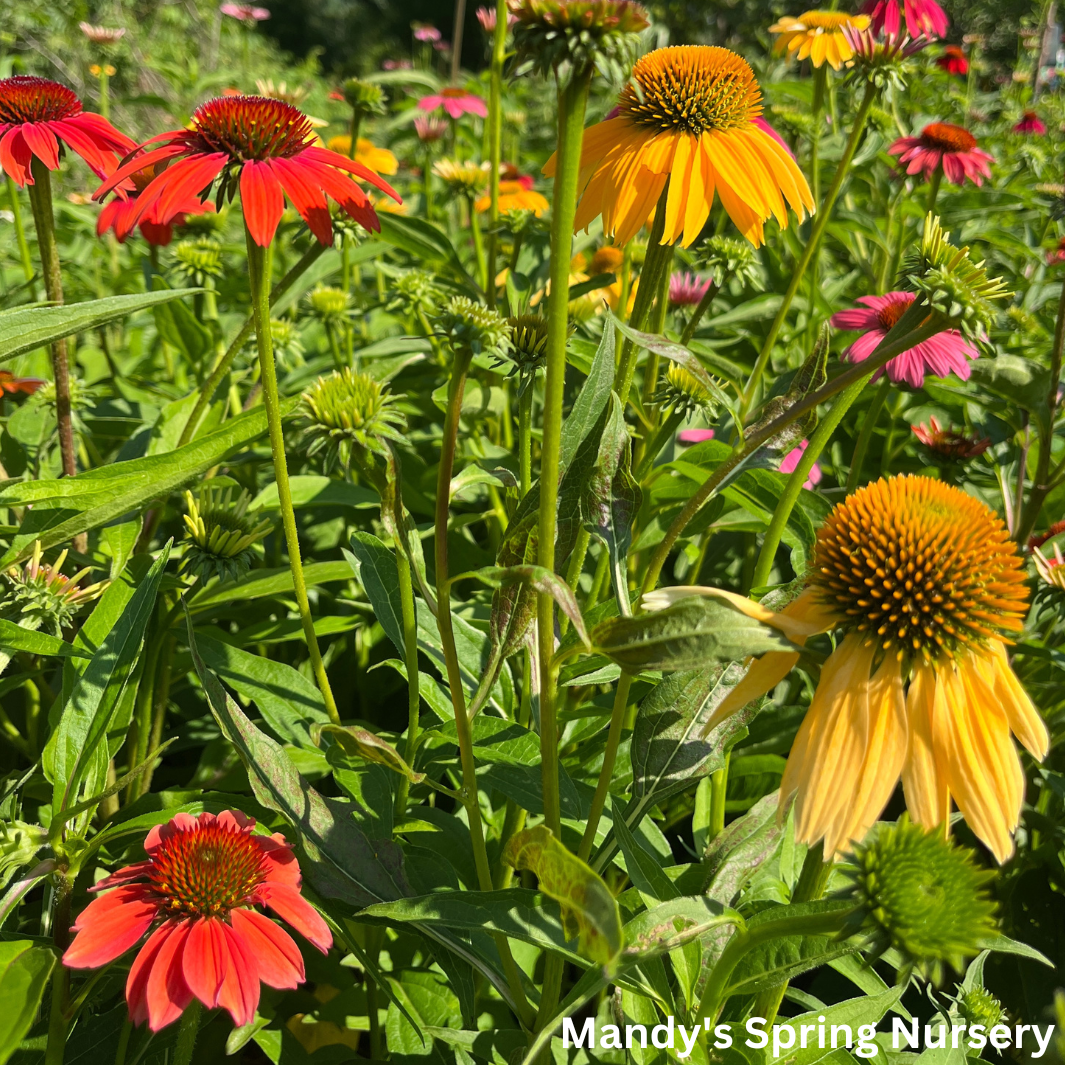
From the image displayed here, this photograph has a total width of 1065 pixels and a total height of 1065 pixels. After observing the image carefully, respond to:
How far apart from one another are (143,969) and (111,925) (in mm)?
42

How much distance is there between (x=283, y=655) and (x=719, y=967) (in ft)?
3.12

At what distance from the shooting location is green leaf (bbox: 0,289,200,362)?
79cm

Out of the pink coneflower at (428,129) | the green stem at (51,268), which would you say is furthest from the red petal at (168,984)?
the pink coneflower at (428,129)

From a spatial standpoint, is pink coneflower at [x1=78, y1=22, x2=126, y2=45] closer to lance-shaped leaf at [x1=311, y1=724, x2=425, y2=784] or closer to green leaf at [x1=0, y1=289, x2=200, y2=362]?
green leaf at [x1=0, y1=289, x2=200, y2=362]

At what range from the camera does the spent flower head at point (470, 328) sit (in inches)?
28.0

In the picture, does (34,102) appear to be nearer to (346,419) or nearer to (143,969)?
(346,419)

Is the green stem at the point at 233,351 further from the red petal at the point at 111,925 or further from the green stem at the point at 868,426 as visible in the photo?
the green stem at the point at 868,426

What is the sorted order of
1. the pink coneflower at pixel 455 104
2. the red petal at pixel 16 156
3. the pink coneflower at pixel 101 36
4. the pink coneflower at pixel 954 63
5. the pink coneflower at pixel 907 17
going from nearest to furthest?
the red petal at pixel 16 156 → the pink coneflower at pixel 907 17 → the pink coneflower at pixel 455 104 → the pink coneflower at pixel 101 36 → the pink coneflower at pixel 954 63

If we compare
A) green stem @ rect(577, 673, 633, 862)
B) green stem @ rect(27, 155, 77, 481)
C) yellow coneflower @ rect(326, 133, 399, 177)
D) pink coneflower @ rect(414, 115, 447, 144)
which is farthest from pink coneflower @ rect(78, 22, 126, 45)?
green stem @ rect(577, 673, 633, 862)

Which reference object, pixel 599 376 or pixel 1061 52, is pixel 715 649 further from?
pixel 1061 52

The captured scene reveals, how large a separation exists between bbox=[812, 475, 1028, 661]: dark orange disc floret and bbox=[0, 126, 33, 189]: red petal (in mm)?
880

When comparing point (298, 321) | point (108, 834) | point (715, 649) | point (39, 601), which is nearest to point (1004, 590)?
point (715, 649)

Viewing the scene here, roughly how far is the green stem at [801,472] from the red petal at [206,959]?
1.85 feet

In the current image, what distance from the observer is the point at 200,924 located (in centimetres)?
69
